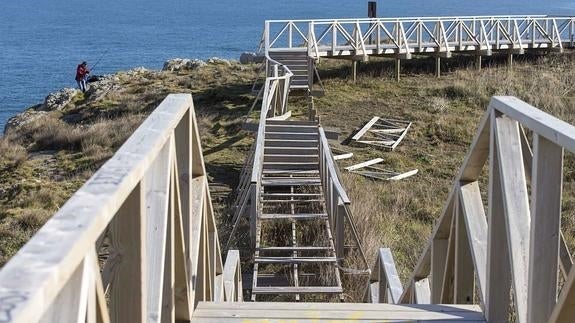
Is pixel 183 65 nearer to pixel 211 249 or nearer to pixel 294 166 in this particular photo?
pixel 294 166

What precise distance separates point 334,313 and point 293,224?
6.59 meters

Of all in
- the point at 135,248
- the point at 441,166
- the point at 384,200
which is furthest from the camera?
the point at 441,166

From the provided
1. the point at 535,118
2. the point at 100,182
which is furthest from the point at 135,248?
the point at 535,118

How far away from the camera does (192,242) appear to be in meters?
3.94

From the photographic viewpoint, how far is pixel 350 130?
1867 cm

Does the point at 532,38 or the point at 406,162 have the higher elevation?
the point at 532,38

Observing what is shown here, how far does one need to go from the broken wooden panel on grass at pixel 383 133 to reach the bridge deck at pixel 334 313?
1313cm

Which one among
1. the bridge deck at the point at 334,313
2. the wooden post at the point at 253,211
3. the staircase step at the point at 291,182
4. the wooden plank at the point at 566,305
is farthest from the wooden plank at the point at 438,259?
the staircase step at the point at 291,182

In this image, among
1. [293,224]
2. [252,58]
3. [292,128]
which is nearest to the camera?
[293,224]

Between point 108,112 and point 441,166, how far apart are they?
1095 cm

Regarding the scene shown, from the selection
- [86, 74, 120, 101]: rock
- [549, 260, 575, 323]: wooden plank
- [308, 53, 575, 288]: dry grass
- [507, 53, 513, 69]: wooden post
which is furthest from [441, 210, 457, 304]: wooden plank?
[507, 53, 513, 69]: wooden post

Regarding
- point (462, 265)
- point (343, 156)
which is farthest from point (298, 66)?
point (462, 265)

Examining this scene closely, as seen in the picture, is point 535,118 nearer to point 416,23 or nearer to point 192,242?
point 192,242

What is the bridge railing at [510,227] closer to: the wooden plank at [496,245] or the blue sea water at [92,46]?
the wooden plank at [496,245]
